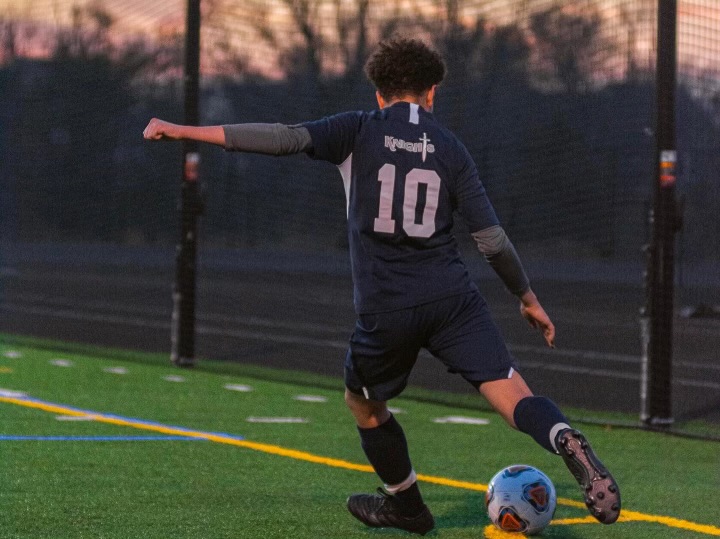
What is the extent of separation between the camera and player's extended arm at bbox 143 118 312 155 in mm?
4930

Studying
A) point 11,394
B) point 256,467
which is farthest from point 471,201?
point 11,394

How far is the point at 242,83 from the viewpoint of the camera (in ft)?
46.3

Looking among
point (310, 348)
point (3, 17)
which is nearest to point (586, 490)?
point (310, 348)

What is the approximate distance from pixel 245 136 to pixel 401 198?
24.0 inches

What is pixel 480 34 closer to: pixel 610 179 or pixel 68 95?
pixel 610 179

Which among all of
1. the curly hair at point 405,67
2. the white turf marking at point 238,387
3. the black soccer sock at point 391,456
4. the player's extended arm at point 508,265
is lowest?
the white turf marking at point 238,387

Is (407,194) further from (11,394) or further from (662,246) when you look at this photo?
(11,394)

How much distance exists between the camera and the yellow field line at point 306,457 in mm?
6125

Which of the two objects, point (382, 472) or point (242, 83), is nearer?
point (382, 472)

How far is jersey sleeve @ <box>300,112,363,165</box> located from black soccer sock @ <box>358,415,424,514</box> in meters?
1.12

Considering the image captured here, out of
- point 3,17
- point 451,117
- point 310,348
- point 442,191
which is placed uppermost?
point 3,17

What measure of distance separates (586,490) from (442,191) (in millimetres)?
1247

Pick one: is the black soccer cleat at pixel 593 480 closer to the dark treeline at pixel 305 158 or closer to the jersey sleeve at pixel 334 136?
the jersey sleeve at pixel 334 136

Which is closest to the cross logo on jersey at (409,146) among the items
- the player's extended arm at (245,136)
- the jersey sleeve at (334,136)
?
the jersey sleeve at (334,136)
